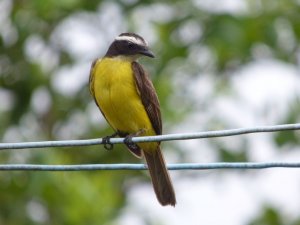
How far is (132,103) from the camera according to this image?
7.40 meters

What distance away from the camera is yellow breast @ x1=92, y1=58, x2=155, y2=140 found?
732cm

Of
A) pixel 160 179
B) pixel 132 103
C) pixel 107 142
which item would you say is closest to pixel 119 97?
pixel 132 103

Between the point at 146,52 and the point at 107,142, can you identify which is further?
the point at 146,52

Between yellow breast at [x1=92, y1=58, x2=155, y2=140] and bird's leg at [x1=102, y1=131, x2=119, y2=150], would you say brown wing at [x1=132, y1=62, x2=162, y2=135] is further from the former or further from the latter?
bird's leg at [x1=102, y1=131, x2=119, y2=150]

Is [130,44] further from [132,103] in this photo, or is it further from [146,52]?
[132,103]

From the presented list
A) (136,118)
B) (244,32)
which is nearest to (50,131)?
(244,32)

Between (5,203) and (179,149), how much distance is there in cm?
192

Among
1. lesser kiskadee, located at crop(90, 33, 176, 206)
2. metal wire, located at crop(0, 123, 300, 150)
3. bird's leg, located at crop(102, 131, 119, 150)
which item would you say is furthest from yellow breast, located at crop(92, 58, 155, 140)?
metal wire, located at crop(0, 123, 300, 150)

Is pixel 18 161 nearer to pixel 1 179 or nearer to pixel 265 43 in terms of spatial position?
pixel 1 179

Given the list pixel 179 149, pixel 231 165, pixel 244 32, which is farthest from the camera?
pixel 179 149

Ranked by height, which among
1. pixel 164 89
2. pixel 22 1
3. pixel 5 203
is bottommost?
pixel 5 203

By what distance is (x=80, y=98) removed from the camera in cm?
1096

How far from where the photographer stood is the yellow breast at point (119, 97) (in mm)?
7324

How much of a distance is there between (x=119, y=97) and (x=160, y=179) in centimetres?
59
